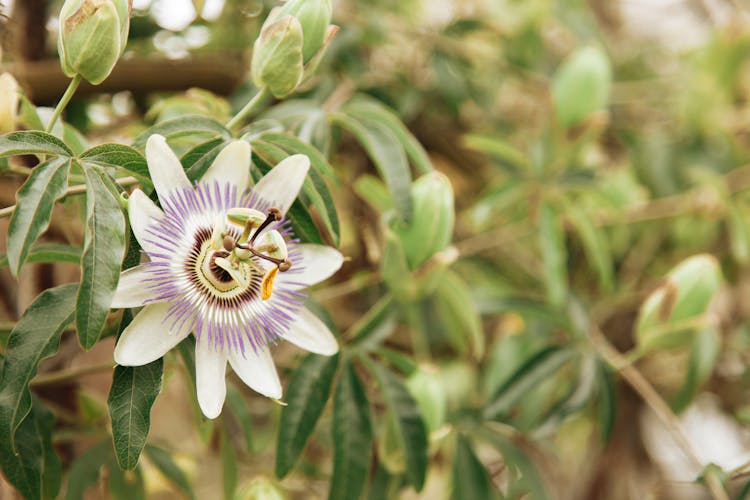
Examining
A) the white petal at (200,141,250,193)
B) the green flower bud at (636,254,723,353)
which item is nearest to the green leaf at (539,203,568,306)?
the green flower bud at (636,254,723,353)

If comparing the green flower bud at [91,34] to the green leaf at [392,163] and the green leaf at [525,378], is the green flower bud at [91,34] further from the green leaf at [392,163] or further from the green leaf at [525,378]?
the green leaf at [525,378]

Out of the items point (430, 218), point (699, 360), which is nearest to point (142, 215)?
point (430, 218)

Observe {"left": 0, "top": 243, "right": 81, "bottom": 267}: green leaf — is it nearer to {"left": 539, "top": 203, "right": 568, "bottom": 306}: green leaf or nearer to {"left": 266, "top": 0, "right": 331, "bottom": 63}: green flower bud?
{"left": 266, "top": 0, "right": 331, "bottom": 63}: green flower bud

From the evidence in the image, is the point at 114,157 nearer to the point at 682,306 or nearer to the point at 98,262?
the point at 98,262

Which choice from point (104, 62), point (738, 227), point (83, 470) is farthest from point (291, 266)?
point (738, 227)

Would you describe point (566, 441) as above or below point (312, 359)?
below

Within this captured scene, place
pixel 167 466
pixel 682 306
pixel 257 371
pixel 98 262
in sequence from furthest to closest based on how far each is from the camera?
1. pixel 682 306
2. pixel 167 466
3. pixel 257 371
4. pixel 98 262

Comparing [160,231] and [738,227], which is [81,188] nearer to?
[160,231]
